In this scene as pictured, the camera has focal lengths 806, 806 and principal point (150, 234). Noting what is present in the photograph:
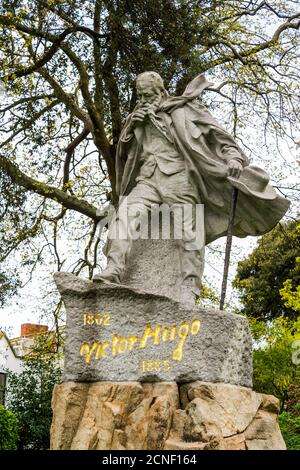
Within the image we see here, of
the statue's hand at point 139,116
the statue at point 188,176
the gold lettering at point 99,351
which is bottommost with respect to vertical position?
the gold lettering at point 99,351

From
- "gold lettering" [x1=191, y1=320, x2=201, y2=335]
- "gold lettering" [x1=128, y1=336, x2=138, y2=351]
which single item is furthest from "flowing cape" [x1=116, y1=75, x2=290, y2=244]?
"gold lettering" [x1=128, y1=336, x2=138, y2=351]

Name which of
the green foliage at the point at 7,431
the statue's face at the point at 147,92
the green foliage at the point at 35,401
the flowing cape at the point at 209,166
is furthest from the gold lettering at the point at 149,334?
the green foliage at the point at 35,401

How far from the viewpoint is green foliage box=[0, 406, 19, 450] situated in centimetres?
1261

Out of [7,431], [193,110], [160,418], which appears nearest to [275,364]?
[7,431]

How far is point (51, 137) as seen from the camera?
14.2 m

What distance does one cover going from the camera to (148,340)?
19.6ft

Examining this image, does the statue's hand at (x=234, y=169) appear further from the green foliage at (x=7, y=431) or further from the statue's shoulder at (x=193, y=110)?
the green foliage at (x=7, y=431)

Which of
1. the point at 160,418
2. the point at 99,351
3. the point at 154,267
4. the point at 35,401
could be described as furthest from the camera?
the point at 35,401

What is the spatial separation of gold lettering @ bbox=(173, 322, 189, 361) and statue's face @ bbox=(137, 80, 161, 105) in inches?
90.4

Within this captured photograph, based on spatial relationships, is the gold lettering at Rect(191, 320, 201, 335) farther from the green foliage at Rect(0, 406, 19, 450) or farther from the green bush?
the green foliage at Rect(0, 406, 19, 450)

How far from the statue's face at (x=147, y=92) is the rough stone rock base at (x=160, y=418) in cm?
266

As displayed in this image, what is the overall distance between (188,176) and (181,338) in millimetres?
1590

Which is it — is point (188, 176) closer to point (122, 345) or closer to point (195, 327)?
point (195, 327)

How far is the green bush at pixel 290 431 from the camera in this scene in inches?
432
